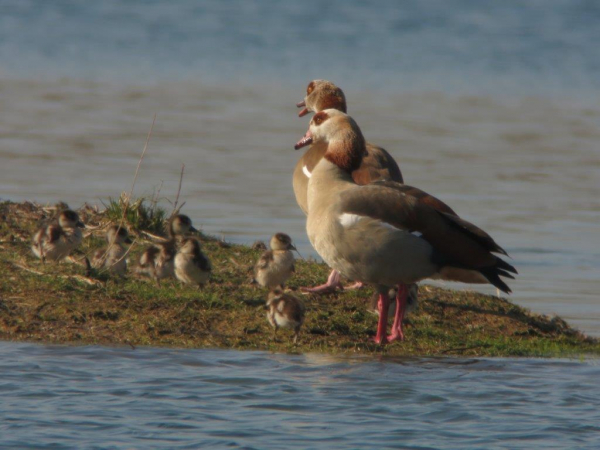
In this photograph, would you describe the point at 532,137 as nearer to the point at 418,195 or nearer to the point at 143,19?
the point at 418,195

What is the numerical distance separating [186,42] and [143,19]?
12.8 feet

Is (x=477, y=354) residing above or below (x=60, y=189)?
below

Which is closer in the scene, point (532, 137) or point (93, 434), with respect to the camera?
point (93, 434)

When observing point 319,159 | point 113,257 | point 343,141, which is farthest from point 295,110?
point 343,141

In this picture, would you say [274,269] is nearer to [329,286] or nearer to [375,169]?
[329,286]

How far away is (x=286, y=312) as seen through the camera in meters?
7.99

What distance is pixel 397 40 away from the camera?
31.2m

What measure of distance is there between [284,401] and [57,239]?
3352mm

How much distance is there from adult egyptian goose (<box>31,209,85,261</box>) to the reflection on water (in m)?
2.56

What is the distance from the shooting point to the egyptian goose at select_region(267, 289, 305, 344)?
7.98 m

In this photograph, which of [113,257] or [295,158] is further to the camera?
[295,158]

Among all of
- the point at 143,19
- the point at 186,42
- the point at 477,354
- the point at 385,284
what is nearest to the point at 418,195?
the point at 385,284

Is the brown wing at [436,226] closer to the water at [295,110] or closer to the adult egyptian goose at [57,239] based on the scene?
the water at [295,110]

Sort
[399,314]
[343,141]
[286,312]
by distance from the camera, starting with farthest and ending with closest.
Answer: [343,141] → [399,314] → [286,312]
